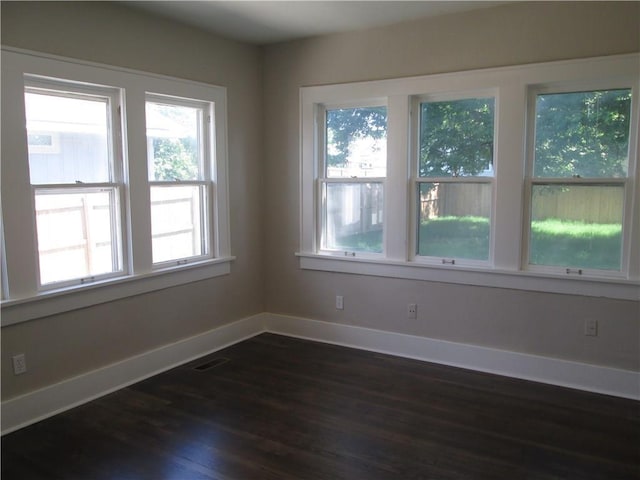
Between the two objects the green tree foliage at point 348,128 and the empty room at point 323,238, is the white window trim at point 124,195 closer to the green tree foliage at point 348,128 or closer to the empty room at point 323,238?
the empty room at point 323,238

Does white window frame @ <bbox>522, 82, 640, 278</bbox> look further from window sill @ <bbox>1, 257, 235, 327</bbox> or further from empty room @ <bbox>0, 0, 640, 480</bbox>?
window sill @ <bbox>1, 257, 235, 327</bbox>

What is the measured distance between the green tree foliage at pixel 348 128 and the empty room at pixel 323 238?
0.07 feet

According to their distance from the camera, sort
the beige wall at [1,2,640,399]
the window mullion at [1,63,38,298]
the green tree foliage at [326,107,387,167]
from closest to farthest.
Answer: the window mullion at [1,63,38,298] < the beige wall at [1,2,640,399] < the green tree foliage at [326,107,387,167]

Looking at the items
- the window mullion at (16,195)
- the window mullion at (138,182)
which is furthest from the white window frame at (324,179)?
the window mullion at (16,195)

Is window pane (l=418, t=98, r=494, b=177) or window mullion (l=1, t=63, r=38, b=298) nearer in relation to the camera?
window mullion (l=1, t=63, r=38, b=298)

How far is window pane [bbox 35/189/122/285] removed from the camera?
312cm

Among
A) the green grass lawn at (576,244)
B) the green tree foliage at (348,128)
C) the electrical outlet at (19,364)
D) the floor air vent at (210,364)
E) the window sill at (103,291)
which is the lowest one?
the floor air vent at (210,364)

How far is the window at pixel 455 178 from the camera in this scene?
12.4 ft

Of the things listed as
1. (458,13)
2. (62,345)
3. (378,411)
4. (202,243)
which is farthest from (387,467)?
(458,13)

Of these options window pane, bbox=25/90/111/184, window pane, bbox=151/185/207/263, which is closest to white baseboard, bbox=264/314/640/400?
window pane, bbox=151/185/207/263

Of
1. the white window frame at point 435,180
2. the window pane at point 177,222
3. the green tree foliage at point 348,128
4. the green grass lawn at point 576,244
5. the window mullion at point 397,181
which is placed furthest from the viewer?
the green tree foliage at point 348,128

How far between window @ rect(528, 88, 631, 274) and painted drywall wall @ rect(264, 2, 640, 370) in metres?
0.28

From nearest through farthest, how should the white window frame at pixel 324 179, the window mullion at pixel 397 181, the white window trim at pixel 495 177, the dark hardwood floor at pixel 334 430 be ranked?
the dark hardwood floor at pixel 334 430, the white window trim at pixel 495 177, the window mullion at pixel 397 181, the white window frame at pixel 324 179

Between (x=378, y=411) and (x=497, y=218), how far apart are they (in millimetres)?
1615
